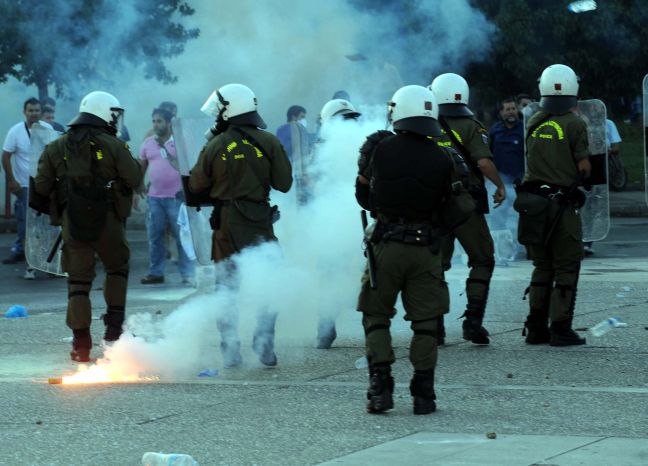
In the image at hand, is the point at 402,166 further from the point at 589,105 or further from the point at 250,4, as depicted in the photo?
the point at 250,4

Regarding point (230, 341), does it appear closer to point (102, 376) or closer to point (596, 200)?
point (102, 376)

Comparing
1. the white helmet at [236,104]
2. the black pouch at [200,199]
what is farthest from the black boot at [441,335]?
the white helmet at [236,104]

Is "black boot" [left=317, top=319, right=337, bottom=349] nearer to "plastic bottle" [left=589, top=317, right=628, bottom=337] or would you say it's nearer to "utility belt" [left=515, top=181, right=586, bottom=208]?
"utility belt" [left=515, top=181, right=586, bottom=208]

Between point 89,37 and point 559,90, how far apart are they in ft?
28.7

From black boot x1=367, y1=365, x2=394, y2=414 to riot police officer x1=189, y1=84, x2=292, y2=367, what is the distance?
65.5 inches

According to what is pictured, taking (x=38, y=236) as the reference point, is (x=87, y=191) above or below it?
above

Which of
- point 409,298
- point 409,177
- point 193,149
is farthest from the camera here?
point 193,149

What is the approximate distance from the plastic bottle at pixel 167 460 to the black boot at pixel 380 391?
1323mm

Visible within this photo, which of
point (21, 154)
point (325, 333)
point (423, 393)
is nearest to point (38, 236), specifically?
point (325, 333)

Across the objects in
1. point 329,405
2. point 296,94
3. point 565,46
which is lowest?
point 329,405

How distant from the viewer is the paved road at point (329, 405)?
6.01 meters

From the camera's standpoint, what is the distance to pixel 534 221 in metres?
8.96

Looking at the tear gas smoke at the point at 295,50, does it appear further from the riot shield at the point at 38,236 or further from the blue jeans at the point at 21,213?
the riot shield at the point at 38,236

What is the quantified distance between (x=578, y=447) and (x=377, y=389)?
4.07ft
